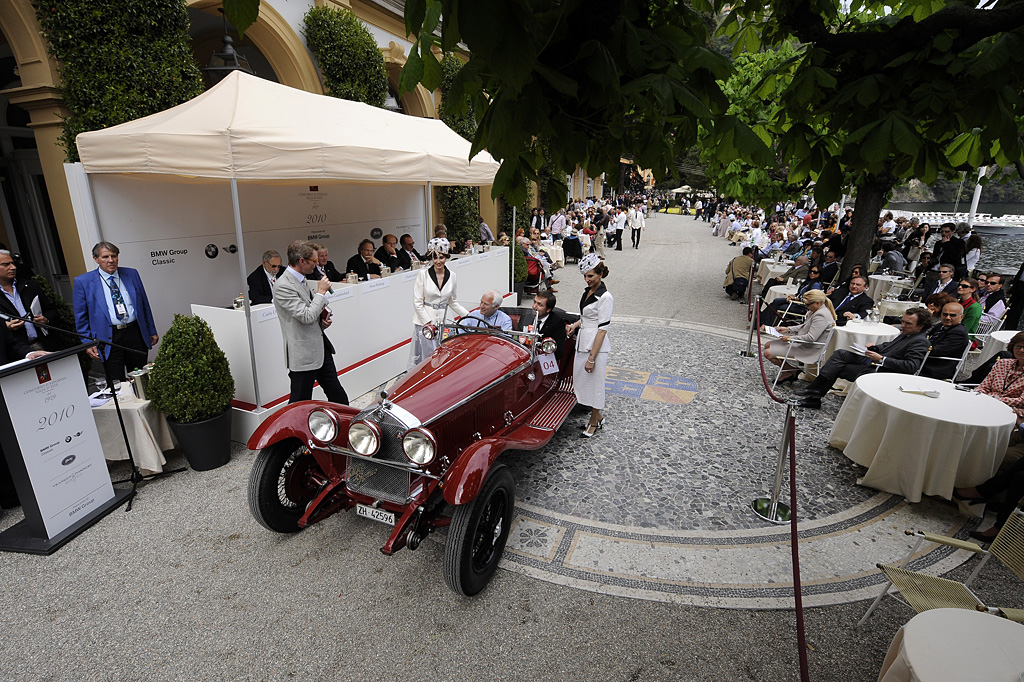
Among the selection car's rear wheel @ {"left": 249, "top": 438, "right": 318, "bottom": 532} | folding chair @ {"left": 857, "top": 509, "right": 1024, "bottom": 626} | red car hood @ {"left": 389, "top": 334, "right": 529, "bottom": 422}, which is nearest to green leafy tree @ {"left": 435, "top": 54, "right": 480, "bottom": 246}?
red car hood @ {"left": 389, "top": 334, "right": 529, "bottom": 422}

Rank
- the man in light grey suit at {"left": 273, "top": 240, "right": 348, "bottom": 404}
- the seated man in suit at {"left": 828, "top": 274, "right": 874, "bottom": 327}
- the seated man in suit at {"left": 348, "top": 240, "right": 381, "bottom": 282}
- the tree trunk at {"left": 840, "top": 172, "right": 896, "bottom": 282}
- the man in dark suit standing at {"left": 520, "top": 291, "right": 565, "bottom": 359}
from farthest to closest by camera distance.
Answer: the tree trunk at {"left": 840, "top": 172, "right": 896, "bottom": 282} < the seated man in suit at {"left": 348, "top": 240, "right": 381, "bottom": 282} < the seated man in suit at {"left": 828, "top": 274, "right": 874, "bottom": 327} < the man in dark suit standing at {"left": 520, "top": 291, "right": 565, "bottom": 359} < the man in light grey suit at {"left": 273, "top": 240, "right": 348, "bottom": 404}

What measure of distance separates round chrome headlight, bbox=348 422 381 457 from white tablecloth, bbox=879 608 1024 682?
2.80 meters

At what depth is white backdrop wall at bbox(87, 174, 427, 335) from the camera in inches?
240

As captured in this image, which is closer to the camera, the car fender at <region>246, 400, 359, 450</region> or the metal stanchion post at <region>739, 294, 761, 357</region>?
the car fender at <region>246, 400, 359, 450</region>

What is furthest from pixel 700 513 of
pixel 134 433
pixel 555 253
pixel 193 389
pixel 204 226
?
pixel 555 253

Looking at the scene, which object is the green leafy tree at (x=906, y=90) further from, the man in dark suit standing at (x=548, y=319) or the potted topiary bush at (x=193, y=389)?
the potted topiary bush at (x=193, y=389)

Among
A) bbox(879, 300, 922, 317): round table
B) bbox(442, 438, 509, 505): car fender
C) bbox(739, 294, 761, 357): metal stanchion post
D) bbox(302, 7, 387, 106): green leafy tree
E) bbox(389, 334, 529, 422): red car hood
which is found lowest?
bbox(739, 294, 761, 357): metal stanchion post

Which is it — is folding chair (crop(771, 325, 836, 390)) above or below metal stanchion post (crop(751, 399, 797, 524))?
above

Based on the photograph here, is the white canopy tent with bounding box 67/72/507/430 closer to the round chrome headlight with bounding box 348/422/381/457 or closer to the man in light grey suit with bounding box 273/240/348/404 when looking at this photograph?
the man in light grey suit with bounding box 273/240/348/404

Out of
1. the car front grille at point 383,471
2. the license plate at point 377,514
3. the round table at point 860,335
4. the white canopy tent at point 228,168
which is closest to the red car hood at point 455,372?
the car front grille at point 383,471

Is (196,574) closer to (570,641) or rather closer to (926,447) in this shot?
(570,641)

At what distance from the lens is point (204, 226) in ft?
23.7

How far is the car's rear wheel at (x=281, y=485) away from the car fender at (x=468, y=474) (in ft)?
4.15

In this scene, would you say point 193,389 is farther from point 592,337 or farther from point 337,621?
point 592,337
